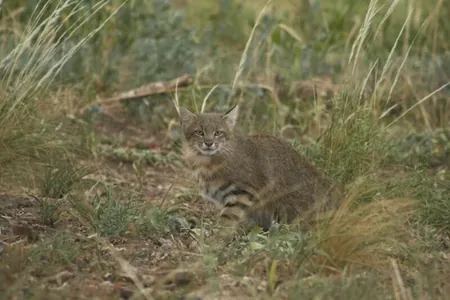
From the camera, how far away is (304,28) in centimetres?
1080

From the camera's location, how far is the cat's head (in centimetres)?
689

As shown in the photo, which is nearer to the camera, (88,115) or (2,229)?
(2,229)

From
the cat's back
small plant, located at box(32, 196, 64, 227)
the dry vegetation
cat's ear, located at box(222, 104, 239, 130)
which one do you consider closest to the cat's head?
cat's ear, located at box(222, 104, 239, 130)

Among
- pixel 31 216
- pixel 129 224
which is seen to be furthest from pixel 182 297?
pixel 31 216

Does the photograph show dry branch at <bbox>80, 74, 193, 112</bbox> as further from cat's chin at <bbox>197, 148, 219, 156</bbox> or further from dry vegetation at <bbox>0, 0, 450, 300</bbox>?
cat's chin at <bbox>197, 148, 219, 156</bbox>

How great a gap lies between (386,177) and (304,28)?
11.7 ft

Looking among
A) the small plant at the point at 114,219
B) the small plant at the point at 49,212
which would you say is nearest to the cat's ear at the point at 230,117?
the small plant at the point at 114,219

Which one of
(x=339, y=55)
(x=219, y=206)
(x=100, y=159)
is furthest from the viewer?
(x=339, y=55)

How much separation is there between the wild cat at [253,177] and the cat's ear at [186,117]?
11 centimetres

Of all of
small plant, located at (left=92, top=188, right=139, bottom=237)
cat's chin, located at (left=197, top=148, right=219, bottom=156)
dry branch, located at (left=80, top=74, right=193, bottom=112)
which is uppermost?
cat's chin, located at (left=197, top=148, right=219, bottom=156)

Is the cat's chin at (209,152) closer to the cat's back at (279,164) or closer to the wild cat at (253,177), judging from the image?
the wild cat at (253,177)

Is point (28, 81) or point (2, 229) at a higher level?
point (28, 81)

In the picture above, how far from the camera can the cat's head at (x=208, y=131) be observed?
689 cm

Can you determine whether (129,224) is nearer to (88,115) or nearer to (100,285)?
(100,285)
